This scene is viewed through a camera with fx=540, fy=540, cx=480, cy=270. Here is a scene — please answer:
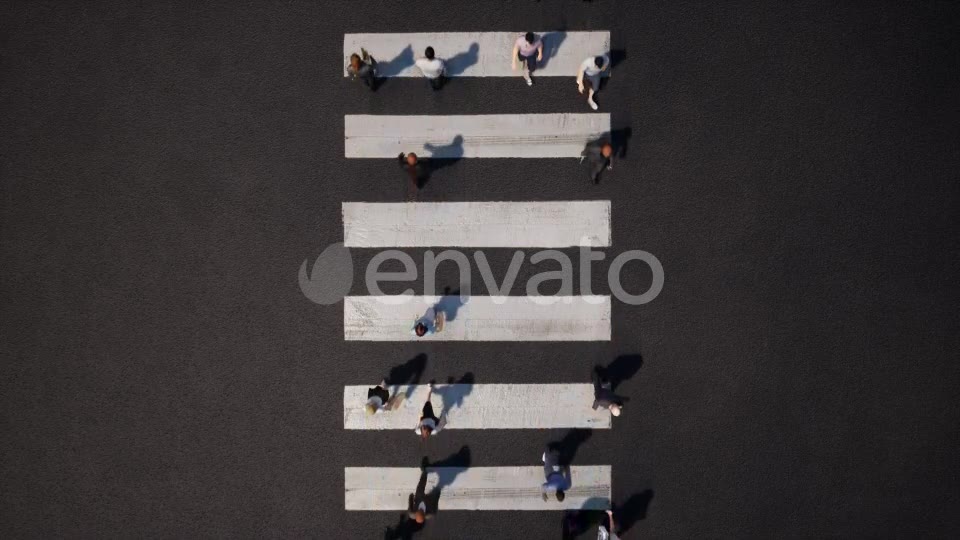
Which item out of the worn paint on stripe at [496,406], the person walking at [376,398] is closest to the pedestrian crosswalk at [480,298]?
the worn paint on stripe at [496,406]

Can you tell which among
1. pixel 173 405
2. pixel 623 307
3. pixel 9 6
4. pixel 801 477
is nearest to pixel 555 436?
pixel 623 307

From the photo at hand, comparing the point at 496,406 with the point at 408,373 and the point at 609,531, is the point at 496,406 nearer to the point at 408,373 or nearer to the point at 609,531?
the point at 408,373

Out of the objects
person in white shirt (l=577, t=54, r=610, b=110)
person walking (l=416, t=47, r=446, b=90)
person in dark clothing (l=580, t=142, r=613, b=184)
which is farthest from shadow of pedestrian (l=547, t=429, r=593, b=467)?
person walking (l=416, t=47, r=446, b=90)

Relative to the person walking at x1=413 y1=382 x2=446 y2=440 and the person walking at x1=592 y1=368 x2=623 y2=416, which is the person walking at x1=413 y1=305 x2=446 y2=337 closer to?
the person walking at x1=413 y1=382 x2=446 y2=440

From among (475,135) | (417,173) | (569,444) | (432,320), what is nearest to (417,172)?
(417,173)

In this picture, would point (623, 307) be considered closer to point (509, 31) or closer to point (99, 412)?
point (509, 31)

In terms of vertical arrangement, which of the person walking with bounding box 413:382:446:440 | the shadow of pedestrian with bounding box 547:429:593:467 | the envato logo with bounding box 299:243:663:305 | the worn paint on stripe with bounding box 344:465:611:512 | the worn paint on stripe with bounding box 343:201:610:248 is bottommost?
the worn paint on stripe with bounding box 344:465:611:512
